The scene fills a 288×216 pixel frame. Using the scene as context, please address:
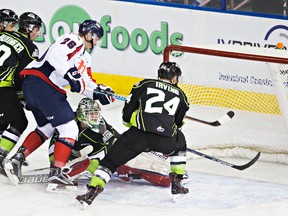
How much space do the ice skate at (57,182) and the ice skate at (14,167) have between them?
203mm

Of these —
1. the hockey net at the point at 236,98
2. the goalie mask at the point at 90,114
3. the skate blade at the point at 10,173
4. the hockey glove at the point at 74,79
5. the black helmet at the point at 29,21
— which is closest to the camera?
the hockey glove at the point at 74,79

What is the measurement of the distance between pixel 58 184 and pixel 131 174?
471 millimetres

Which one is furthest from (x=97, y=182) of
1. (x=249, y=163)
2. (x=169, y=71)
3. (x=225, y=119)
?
(x=225, y=119)

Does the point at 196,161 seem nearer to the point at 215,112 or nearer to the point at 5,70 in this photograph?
the point at 215,112

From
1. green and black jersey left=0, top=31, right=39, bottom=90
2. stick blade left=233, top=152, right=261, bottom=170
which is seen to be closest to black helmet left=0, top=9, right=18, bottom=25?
green and black jersey left=0, top=31, right=39, bottom=90

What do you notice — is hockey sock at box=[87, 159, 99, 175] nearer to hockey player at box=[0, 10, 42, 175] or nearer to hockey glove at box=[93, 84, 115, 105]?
hockey glove at box=[93, 84, 115, 105]

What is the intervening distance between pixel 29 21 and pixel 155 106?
1.15 meters

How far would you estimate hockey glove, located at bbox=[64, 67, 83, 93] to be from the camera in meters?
6.13

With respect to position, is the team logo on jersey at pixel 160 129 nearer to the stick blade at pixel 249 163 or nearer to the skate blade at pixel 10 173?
the stick blade at pixel 249 163

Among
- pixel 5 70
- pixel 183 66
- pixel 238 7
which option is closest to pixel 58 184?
pixel 5 70

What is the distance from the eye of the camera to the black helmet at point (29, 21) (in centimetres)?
657

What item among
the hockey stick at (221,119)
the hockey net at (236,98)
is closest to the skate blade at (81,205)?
the hockey stick at (221,119)

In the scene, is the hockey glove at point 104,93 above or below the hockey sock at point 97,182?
above

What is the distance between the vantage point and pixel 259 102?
7234mm
